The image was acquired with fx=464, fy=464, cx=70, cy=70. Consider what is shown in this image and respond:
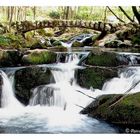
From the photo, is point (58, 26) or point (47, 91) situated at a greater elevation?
point (58, 26)

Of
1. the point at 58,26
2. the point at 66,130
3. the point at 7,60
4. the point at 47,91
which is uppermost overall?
the point at 58,26

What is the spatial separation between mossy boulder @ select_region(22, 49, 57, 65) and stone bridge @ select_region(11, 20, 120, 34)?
200mm

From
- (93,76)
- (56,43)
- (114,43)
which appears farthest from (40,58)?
(114,43)

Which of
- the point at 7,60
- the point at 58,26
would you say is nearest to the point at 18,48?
the point at 7,60

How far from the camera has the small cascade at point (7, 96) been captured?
3.49 metres

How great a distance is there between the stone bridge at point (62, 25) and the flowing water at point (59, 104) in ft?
0.77

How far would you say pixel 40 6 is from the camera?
348 cm

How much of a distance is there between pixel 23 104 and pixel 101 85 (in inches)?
23.8

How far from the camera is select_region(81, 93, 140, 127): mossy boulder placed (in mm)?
3369

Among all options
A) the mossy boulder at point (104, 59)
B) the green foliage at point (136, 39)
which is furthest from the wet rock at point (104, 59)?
the green foliage at point (136, 39)

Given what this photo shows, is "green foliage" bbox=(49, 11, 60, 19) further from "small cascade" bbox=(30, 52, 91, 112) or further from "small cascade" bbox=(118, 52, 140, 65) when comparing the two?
"small cascade" bbox=(118, 52, 140, 65)

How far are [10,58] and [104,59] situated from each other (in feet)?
2.34

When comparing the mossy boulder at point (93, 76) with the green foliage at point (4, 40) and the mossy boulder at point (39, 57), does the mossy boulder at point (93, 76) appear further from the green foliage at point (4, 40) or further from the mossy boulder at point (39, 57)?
the green foliage at point (4, 40)
